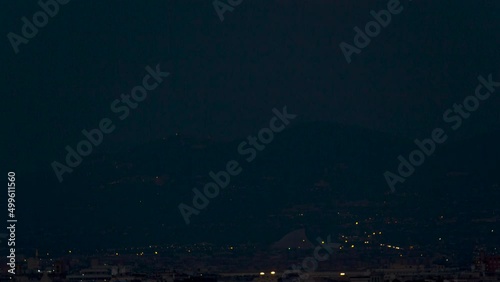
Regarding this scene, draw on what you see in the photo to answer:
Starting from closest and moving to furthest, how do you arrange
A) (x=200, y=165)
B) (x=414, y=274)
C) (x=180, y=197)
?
(x=414, y=274) → (x=180, y=197) → (x=200, y=165)

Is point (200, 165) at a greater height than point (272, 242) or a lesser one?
greater

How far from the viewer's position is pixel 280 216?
71.6 m

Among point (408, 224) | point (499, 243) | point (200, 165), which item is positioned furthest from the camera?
point (200, 165)

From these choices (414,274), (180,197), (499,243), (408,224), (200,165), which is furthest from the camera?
(200,165)

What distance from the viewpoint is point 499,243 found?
61.7 meters

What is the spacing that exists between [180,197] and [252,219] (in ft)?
11.3

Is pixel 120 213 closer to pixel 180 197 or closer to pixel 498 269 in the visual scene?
pixel 180 197

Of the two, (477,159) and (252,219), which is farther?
(477,159)

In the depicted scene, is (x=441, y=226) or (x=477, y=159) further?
(x=477, y=159)

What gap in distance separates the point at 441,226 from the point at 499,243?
5.95 meters

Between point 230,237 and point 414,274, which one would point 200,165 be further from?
point 414,274

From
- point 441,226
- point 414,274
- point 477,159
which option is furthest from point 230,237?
point 414,274

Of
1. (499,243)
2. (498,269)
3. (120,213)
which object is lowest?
(498,269)

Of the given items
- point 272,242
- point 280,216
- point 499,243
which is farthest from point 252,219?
point 499,243
